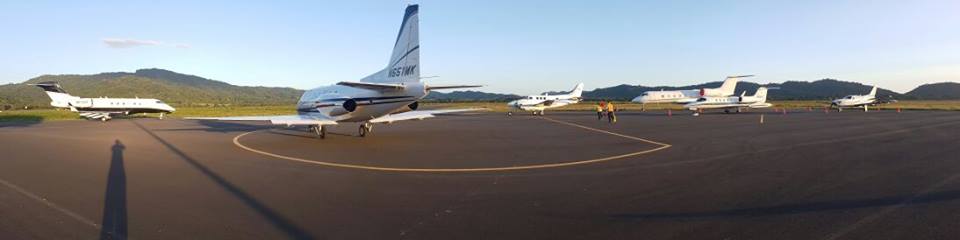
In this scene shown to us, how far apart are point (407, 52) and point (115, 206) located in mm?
12122

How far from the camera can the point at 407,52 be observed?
18.7m

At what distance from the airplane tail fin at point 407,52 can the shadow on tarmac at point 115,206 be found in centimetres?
909

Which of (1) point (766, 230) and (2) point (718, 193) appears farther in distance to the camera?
(2) point (718, 193)

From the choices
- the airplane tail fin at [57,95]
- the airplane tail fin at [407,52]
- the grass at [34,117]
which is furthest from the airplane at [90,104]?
the airplane tail fin at [407,52]

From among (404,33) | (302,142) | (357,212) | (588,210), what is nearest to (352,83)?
(404,33)

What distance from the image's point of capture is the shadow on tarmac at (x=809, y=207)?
6.60m

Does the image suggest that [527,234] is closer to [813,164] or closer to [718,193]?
[718,193]

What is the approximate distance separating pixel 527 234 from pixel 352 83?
461 inches

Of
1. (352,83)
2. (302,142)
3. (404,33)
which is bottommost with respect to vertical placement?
(302,142)

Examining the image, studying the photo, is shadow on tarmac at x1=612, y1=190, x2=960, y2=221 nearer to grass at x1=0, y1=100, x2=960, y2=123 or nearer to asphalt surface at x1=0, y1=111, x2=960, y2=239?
asphalt surface at x1=0, y1=111, x2=960, y2=239

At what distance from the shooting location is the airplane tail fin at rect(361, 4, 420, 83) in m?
18.4

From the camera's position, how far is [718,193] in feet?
26.9

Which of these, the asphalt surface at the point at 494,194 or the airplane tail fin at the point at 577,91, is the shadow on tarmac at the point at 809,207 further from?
the airplane tail fin at the point at 577,91

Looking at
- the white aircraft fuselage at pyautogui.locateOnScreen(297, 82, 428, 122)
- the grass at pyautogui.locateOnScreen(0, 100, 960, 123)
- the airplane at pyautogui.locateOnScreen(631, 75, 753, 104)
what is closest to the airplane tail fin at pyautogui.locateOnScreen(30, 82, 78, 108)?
the grass at pyautogui.locateOnScreen(0, 100, 960, 123)
